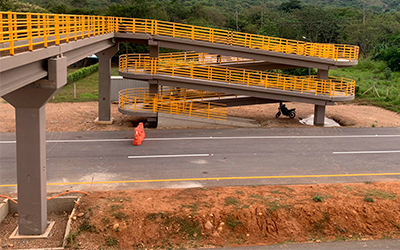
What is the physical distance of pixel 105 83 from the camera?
26672mm

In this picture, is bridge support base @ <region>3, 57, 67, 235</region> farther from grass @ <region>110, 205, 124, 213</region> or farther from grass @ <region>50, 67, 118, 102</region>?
grass @ <region>50, 67, 118, 102</region>

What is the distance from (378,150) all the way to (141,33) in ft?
50.4

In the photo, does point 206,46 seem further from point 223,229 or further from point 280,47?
point 223,229

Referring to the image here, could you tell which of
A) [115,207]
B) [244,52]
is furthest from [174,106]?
[115,207]

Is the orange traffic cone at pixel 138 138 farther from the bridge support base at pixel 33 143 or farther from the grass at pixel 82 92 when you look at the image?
the grass at pixel 82 92

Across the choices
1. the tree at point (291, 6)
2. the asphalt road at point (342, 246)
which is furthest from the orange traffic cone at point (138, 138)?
the tree at point (291, 6)

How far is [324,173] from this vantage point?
18453 mm

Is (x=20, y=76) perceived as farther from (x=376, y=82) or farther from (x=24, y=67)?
(x=376, y=82)

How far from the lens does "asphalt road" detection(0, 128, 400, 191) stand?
57.0 feet

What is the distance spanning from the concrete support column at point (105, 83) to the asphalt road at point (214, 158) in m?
2.80

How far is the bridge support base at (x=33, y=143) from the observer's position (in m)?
11.4

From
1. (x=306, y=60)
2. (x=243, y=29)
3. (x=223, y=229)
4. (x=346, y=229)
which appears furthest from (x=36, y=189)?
(x=243, y=29)

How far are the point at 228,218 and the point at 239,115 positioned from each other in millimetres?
17466

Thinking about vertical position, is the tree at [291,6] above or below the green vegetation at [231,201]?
above
